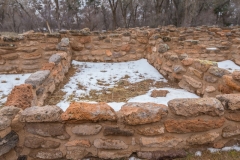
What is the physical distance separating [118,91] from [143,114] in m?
1.81

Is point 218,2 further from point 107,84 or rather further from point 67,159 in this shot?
point 67,159

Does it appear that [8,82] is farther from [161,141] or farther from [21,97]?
[161,141]

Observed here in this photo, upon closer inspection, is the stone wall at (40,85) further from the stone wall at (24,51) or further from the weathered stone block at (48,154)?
the stone wall at (24,51)

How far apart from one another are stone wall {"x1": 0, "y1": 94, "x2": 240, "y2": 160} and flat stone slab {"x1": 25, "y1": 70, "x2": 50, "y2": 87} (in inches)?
40.5

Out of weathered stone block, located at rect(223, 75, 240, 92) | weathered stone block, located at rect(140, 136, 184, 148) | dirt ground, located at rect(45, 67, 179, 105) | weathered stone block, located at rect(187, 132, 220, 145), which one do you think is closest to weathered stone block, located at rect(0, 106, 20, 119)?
dirt ground, located at rect(45, 67, 179, 105)

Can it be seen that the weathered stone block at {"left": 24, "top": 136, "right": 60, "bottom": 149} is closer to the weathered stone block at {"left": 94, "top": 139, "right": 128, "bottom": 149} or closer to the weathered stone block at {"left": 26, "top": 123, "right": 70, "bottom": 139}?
the weathered stone block at {"left": 26, "top": 123, "right": 70, "bottom": 139}

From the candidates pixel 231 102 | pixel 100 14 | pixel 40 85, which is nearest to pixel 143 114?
pixel 231 102

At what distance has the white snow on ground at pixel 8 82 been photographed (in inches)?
136

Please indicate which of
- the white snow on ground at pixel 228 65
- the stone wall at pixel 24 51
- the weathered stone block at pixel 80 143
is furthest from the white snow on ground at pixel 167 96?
the stone wall at pixel 24 51

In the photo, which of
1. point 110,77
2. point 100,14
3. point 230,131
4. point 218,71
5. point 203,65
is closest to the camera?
point 230,131

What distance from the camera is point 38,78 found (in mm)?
2961

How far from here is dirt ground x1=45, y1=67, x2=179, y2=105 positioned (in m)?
3.17

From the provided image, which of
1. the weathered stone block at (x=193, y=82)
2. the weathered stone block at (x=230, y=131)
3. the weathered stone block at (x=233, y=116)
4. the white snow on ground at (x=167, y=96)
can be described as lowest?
the white snow on ground at (x=167, y=96)

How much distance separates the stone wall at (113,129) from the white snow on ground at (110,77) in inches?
33.6
